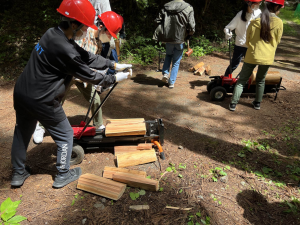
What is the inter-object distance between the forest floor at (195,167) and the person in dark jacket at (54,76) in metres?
0.67

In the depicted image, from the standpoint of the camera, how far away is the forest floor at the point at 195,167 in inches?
105

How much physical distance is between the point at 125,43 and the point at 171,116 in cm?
501

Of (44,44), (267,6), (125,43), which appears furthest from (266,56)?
(125,43)

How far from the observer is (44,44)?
236cm

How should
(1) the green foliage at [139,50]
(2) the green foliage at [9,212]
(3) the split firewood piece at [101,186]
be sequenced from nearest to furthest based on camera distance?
(2) the green foliage at [9,212], (3) the split firewood piece at [101,186], (1) the green foliage at [139,50]

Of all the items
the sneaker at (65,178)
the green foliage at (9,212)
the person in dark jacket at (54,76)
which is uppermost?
the person in dark jacket at (54,76)

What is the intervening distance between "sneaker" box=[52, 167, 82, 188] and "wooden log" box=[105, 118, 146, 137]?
0.74 metres

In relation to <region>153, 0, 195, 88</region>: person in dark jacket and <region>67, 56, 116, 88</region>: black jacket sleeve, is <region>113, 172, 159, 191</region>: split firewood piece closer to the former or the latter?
<region>67, 56, 116, 88</region>: black jacket sleeve

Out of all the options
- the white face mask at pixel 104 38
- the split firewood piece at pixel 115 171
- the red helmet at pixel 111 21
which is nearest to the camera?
the split firewood piece at pixel 115 171

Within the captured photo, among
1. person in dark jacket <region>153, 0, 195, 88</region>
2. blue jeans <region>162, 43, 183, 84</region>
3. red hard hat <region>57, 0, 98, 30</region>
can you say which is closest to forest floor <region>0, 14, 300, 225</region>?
blue jeans <region>162, 43, 183, 84</region>

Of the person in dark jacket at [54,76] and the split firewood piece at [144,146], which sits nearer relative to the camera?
the person in dark jacket at [54,76]

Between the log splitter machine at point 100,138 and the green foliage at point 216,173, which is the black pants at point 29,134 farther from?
the green foliage at point 216,173

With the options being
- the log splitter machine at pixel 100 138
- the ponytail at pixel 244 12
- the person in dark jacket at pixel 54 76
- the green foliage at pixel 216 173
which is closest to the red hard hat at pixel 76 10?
the person in dark jacket at pixel 54 76

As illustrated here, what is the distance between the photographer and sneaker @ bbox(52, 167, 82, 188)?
2984mm
